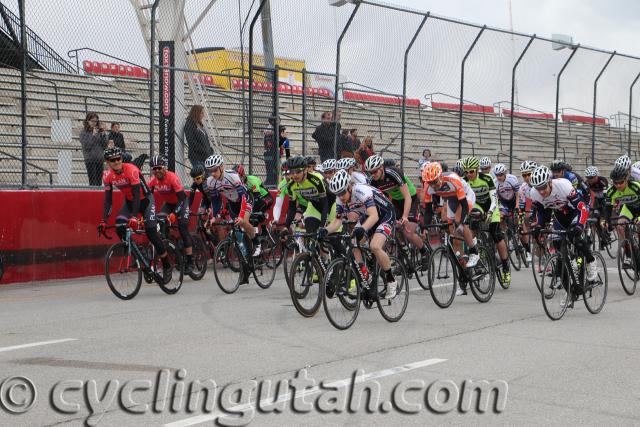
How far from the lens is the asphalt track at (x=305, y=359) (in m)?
5.64

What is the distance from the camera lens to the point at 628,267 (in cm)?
1210

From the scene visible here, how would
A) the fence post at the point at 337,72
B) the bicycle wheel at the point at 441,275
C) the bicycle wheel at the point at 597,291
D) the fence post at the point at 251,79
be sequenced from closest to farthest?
the bicycle wheel at the point at 597,291, the bicycle wheel at the point at 441,275, the fence post at the point at 251,79, the fence post at the point at 337,72

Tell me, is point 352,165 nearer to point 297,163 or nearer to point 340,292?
point 297,163

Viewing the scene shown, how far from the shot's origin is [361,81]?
18781 millimetres

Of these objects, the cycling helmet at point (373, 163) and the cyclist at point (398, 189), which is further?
the cyclist at point (398, 189)

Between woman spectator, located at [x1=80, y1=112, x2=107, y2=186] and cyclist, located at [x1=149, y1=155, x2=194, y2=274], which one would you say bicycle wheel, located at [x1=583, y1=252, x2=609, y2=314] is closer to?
cyclist, located at [x1=149, y1=155, x2=194, y2=274]

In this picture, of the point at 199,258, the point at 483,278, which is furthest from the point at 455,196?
the point at 199,258

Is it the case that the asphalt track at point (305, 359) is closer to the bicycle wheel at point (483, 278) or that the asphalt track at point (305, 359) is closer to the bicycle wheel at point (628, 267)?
the bicycle wheel at point (483, 278)

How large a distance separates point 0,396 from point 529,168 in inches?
414

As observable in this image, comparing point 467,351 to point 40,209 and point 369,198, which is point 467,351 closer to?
point 369,198

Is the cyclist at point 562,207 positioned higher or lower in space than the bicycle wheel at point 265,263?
higher

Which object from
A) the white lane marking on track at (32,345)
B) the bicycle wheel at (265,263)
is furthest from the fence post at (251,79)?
the white lane marking on track at (32,345)

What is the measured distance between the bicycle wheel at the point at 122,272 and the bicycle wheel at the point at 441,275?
3.75m

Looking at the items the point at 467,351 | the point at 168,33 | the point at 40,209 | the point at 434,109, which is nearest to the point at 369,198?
the point at 467,351
